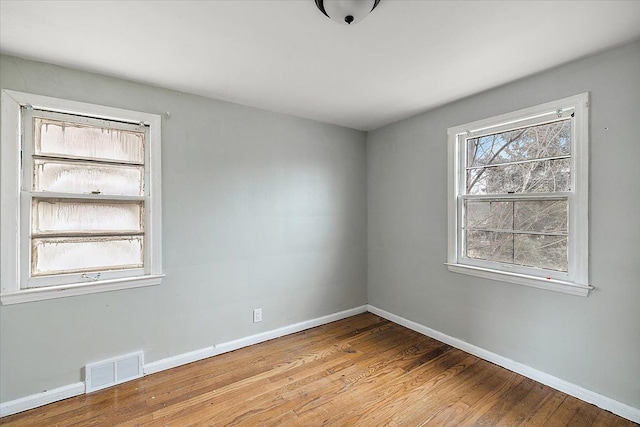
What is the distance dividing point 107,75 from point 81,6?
83 centimetres

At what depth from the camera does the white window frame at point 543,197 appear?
196 cm

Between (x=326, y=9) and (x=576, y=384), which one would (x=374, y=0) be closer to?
(x=326, y=9)

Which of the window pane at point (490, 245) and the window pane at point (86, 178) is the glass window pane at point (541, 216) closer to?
the window pane at point (490, 245)

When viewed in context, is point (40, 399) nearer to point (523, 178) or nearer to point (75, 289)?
point (75, 289)

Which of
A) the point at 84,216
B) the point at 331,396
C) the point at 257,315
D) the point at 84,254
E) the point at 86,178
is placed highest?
the point at 86,178

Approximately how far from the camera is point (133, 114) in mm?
2260

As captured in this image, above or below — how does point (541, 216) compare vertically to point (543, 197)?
below

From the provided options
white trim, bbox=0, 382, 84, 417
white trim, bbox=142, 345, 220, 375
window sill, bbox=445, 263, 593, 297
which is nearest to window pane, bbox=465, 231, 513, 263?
window sill, bbox=445, 263, 593, 297

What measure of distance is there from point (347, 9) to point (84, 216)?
2.29 meters

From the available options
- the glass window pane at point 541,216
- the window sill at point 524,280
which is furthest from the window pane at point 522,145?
the window sill at point 524,280

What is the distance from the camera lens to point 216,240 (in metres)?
2.63

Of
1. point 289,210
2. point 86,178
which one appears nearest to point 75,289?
point 86,178

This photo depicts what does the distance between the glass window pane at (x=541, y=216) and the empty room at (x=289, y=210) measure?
0.05 feet

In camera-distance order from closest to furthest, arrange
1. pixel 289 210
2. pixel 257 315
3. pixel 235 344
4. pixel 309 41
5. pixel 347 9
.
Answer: pixel 347 9, pixel 309 41, pixel 235 344, pixel 257 315, pixel 289 210
